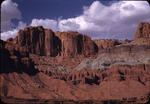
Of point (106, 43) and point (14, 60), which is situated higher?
point (106, 43)

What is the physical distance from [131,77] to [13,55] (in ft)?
112

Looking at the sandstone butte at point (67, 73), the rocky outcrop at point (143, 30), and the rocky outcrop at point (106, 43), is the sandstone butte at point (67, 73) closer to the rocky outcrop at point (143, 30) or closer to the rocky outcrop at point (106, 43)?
the rocky outcrop at point (143, 30)

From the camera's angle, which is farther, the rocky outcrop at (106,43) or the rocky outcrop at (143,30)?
the rocky outcrop at (106,43)

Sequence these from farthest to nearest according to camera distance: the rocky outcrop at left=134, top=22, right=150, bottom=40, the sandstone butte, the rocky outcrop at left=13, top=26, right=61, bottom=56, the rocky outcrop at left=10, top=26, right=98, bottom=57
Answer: the rocky outcrop at left=134, top=22, right=150, bottom=40 → the rocky outcrop at left=10, top=26, right=98, bottom=57 → the rocky outcrop at left=13, top=26, right=61, bottom=56 → the sandstone butte

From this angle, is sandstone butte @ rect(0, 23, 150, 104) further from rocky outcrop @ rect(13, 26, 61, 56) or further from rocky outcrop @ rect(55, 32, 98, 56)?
rocky outcrop @ rect(55, 32, 98, 56)

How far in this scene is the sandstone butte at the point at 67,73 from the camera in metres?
58.5

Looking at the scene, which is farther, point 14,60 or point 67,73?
point 67,73

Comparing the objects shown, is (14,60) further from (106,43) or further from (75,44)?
(106,43)

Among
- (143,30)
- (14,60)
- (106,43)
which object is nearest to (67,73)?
(14,60)

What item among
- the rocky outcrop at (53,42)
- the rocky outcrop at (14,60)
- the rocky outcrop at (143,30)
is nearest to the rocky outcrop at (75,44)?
the rocky outcrop at (53,42)

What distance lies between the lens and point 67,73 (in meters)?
82.5

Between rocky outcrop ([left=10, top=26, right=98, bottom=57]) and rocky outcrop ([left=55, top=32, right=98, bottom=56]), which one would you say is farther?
rocky outcrop ([left=55, top=32, right=98, bottom=56])

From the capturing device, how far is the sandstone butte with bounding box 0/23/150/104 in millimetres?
58500

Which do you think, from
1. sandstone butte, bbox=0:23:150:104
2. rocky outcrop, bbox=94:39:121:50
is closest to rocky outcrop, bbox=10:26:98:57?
sandstone butte, bbox=0:23:150:104
